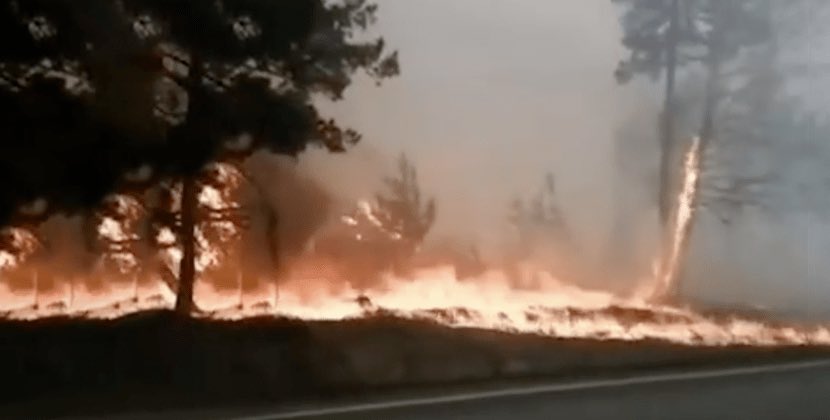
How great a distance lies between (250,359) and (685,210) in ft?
1.22

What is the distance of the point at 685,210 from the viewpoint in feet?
3.18

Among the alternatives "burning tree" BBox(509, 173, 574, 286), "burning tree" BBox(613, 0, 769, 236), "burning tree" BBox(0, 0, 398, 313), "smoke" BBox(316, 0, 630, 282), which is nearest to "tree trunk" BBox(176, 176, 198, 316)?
"burning tree" BBox(0, 0, 398, 313)

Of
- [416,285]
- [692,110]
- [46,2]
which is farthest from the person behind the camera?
[692,110]

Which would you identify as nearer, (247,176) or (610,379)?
(247,176)

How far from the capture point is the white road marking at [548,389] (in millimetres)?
799

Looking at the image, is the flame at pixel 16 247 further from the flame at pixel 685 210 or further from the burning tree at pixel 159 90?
the flame at pixel 685 210

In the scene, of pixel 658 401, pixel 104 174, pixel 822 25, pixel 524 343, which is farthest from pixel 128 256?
pixel 822 25

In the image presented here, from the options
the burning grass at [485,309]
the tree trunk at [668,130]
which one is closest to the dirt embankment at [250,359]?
the burning grass at [485,309]

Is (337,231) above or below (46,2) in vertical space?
below

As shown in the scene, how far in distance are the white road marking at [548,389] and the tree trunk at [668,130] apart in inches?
4.6

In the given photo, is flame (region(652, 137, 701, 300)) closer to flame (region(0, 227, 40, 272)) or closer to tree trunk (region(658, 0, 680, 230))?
tree trunk (region(658, 0, 680, 230))

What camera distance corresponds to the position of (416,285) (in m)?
0.85

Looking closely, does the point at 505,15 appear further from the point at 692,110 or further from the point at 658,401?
the point at 658,401

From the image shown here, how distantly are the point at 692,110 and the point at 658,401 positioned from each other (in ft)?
0.76
